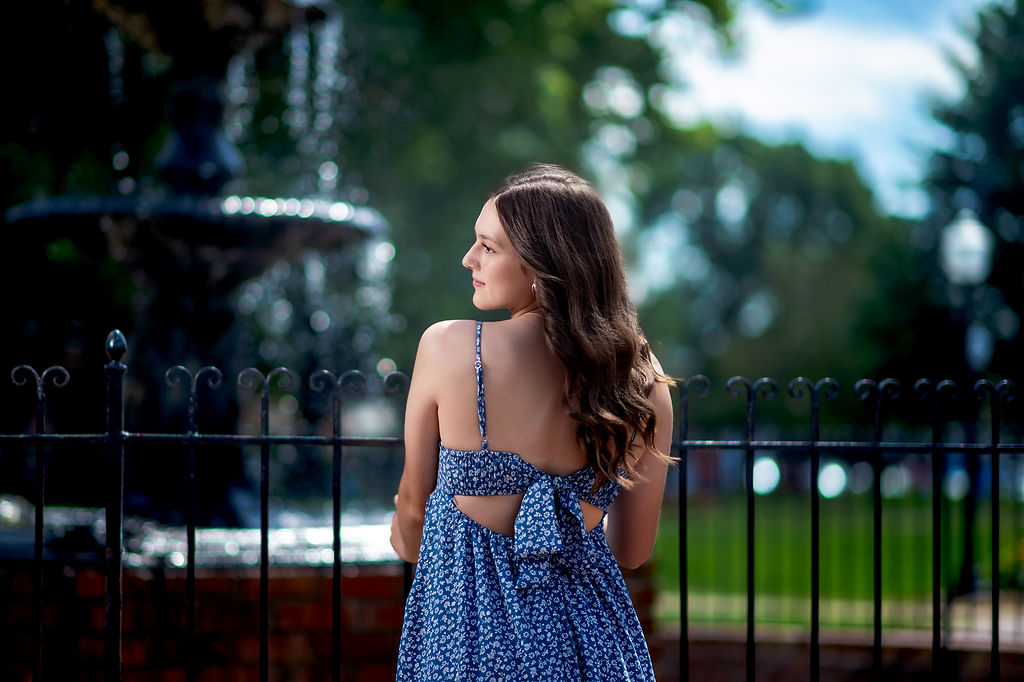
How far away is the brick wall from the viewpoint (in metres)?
4.57

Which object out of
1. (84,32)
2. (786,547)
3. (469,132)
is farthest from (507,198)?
(786,547)

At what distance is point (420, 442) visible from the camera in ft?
8.48

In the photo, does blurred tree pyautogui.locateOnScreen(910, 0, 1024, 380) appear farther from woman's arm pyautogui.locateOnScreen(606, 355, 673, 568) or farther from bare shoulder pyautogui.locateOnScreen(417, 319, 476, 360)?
bare shoulder pyautogui.locateOnScreen(417, 319, 476, 360)

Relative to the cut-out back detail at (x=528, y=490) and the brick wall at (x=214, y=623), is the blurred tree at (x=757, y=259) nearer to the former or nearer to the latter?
the brick wall at (x=214, y=623)

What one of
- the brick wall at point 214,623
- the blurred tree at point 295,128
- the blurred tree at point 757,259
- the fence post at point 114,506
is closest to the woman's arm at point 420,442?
the fence post at point 114,506

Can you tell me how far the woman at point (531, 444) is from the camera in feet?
7.82

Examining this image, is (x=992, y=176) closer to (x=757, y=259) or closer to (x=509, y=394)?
(x=509, y=394)

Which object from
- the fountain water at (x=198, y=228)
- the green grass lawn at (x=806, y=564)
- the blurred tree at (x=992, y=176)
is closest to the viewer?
the fountain water at (x=198, y=228)

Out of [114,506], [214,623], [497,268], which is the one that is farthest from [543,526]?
[214,623]

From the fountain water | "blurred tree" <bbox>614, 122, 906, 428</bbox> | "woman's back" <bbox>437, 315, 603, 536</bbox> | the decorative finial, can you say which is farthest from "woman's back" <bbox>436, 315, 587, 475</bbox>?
"blurred tree" <bbox>614, 122, 906, 428</bbox>

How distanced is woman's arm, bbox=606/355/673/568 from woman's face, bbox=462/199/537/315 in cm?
41

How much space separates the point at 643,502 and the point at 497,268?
0.74 m

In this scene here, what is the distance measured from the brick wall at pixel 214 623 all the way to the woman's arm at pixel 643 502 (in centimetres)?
223

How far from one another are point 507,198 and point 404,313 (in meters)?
13.8
